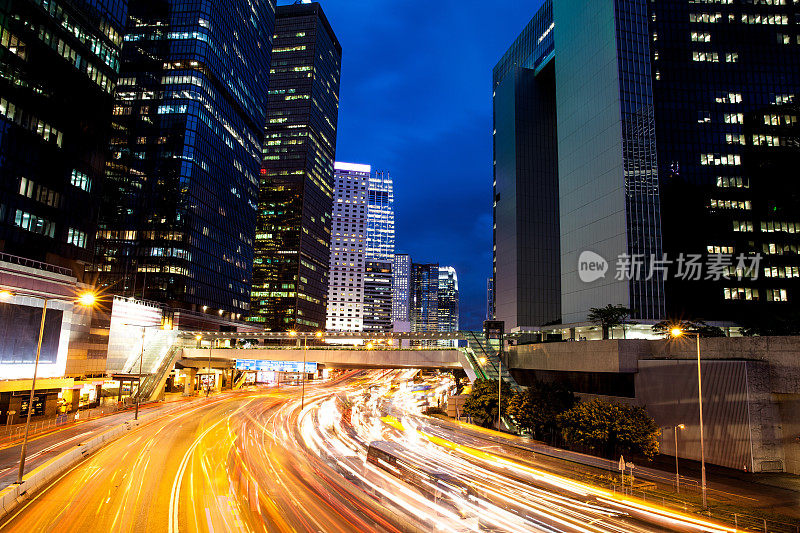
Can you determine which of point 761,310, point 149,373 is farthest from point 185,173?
point 761,310

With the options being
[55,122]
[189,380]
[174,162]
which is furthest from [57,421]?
Result: [174,162]

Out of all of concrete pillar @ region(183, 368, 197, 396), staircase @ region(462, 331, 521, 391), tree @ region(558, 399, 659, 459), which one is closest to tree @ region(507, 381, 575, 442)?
tree @ region(558, 399, 659, 459)

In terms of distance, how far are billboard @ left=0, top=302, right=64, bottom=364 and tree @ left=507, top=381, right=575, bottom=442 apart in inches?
2196

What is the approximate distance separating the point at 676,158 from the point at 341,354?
66.6 m

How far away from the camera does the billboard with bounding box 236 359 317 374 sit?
78750mm

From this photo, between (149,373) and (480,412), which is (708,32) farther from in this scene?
(149,373)

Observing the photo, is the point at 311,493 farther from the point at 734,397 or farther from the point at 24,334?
the point at 24,334

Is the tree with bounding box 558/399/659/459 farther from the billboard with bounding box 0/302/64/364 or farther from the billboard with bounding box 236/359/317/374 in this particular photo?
the billboard with bounding box 0/302/64/364

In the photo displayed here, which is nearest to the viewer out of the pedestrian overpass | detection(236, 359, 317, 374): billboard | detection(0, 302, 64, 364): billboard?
detection(0, 302, 64, 364): billboard

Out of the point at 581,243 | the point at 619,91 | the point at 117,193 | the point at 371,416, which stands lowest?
the point at 371,416

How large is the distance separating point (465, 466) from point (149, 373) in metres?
65.7

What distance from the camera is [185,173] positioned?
12062 cm

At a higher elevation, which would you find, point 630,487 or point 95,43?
point 95,43

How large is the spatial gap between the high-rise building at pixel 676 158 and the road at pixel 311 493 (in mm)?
51000
